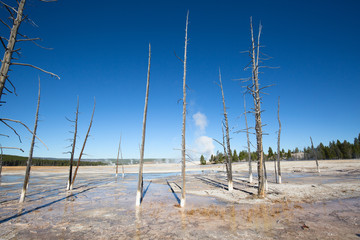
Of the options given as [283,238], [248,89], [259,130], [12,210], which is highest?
[248,89]

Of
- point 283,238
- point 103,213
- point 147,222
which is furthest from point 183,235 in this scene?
point 103,213

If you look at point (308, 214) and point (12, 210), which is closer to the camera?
point (308, 214)

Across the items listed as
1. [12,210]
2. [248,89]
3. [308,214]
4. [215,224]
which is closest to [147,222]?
[215,224]

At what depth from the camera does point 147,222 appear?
8.70 m

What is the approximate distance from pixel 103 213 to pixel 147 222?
362cm

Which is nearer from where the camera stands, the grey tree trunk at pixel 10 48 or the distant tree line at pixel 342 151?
the grey tree trunk at pixel 10 48

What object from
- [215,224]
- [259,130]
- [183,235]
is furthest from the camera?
[259,130]

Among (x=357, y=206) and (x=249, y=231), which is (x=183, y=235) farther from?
(x=357, y=206)

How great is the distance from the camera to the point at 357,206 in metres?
10.5

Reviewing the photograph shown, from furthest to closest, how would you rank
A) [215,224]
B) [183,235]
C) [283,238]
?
[215,224] < [183,235] < [283,238]

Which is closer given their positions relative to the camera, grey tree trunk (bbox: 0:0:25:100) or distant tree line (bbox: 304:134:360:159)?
grey tree trunk (bbox: 0:0:25:100)

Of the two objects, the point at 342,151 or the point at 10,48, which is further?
the point at 342,151

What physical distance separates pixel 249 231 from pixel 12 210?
14885 mm

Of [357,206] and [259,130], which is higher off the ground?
[259,130]
